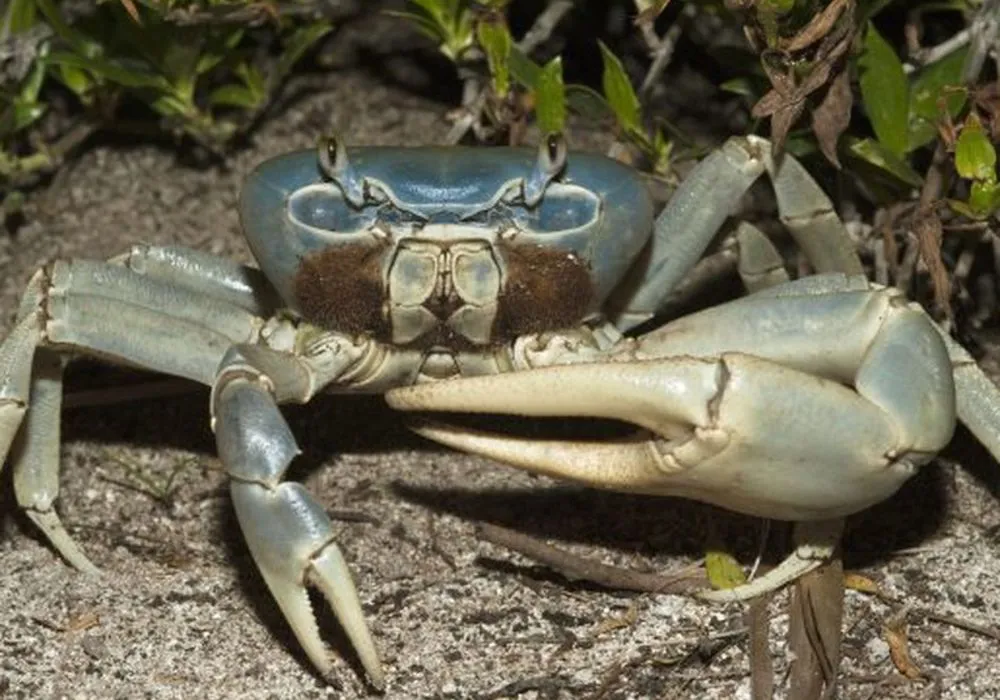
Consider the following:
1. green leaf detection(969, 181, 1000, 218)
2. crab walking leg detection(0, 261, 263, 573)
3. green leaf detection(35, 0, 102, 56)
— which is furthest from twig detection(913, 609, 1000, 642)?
green leaf detection(35, 0, 102, 56)

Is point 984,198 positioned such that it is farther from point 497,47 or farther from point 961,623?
point 497,47

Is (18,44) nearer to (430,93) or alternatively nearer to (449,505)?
(430,93)

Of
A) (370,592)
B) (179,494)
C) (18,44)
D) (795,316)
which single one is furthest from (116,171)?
(795,316)

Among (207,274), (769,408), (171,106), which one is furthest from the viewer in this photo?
(171,106)

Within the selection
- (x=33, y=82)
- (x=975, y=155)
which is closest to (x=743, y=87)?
(x=975, y=155)

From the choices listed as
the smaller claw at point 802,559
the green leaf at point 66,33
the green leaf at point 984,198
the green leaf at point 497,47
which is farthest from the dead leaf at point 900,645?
the green leaf at point 66,33

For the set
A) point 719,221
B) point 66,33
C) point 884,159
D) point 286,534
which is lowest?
point 66,33

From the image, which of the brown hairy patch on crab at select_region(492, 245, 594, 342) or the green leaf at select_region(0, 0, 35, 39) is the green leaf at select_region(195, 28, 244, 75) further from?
the brown hairy patch on crab at select_region(492, 245, 594, 342)
